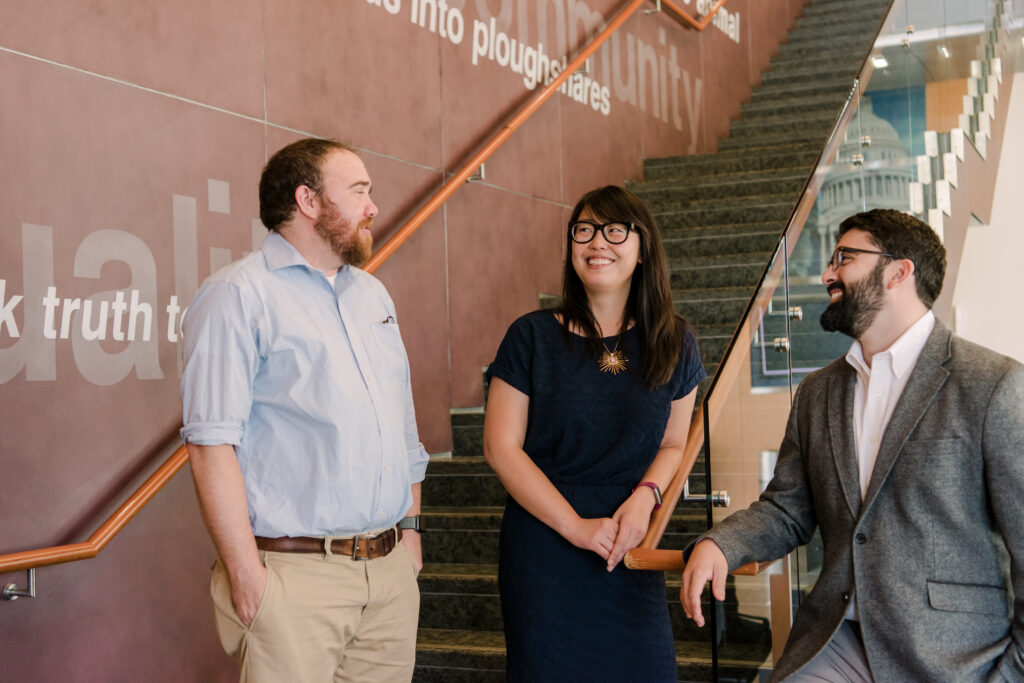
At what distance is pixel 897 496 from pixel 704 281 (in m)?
3.93

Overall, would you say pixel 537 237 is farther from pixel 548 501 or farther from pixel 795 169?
pixel 548 501

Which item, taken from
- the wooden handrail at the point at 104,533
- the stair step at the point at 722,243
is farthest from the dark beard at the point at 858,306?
the stair step at the point at 722,243

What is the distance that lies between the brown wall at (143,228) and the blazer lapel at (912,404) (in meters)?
2.23

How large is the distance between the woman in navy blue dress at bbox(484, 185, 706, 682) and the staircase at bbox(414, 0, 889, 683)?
0.32 metres

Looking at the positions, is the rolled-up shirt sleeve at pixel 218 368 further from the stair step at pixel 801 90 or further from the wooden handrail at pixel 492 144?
the stair step at pixel 801 90

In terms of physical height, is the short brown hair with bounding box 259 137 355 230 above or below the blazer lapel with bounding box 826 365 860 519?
above

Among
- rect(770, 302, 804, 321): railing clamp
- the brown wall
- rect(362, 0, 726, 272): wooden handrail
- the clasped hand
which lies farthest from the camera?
rect(362, 0, 726, 272): wooden handrail

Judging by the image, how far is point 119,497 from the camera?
3.30 meters

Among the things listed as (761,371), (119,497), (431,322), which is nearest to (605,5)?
(431,322)

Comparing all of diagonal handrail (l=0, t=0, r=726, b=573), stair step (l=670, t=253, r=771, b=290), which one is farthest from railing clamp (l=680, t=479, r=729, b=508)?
stair step (l=670, t=253, r=771, b=290)

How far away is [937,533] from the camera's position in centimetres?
192

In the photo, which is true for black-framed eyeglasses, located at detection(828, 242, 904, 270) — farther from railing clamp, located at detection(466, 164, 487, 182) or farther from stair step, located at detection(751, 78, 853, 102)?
stair step, located at detection(751, 78, 853, 102)

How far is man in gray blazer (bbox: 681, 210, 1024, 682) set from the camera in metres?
1.89

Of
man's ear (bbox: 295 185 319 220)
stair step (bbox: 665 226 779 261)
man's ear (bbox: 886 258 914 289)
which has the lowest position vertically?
man's ear (bbox: 886 258 914 289)
